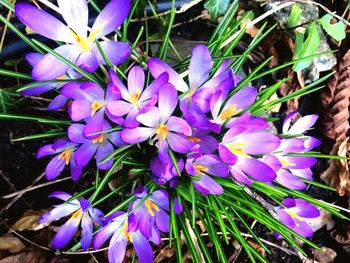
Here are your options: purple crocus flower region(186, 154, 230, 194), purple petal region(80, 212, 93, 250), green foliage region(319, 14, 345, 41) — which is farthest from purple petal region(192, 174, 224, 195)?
green foliage region(319, 14, 345, 41)

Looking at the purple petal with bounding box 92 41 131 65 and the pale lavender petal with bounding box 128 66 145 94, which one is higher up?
the purple petal with bounding box 92 41 131 65

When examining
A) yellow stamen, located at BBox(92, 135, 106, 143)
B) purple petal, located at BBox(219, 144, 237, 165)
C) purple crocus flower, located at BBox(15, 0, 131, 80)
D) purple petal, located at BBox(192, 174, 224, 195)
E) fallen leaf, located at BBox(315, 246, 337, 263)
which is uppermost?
purple crocus flower, located at BBox(15, 0, 131, 80)

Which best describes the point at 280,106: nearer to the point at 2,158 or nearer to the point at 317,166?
the point at 317,166

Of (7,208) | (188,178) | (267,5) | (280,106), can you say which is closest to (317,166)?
(280,106)

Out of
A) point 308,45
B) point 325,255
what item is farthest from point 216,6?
point 325,255

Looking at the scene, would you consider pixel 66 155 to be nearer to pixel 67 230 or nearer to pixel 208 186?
pixel 67 230

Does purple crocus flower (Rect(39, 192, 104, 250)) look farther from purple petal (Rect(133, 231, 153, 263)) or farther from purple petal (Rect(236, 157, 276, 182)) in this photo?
purple petal (Rect(236, 157, 276, 182))

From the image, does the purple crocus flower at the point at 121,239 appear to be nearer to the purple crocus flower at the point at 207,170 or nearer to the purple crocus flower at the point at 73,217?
the purple crocus flower at the point at 73,217

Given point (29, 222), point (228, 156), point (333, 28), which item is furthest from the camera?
point (333, 28)
